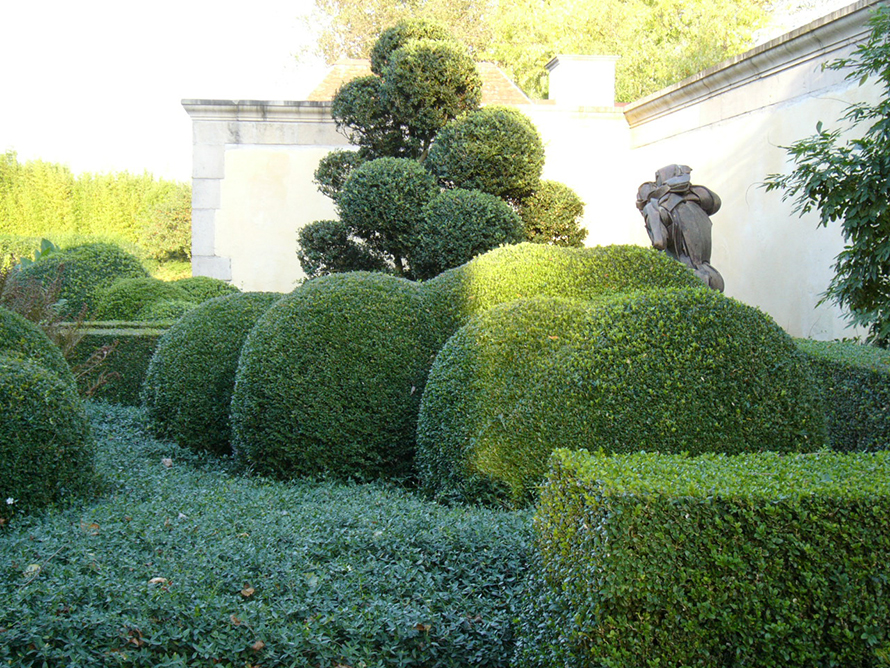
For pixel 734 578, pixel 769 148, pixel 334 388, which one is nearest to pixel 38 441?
pixel 334 388

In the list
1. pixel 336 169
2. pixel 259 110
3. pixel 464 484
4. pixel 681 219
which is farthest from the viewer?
pixel 259 110

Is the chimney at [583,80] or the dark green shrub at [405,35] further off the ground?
the chimney at [583,80]

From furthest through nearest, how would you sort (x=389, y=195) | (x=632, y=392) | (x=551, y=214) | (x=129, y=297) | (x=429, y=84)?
(x=551, y=214), (x=429, y=84), (x=389, y=195), (x=129, y=297), (x=632, y=392)

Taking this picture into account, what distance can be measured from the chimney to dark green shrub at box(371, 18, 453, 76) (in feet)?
13.5

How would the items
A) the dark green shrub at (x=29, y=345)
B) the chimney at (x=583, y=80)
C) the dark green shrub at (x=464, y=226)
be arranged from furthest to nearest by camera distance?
the chimney at (x=583, y=80) < the dark green shrub at (x=464, y=226) < the dark green shrub at (x=29, y=345)

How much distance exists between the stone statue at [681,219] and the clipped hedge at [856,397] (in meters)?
2.23

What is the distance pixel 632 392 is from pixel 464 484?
39.4 inches

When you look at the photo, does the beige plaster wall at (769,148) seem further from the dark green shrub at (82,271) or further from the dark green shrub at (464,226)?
the dark green shrub at (82,271)

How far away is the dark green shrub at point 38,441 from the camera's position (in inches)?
156

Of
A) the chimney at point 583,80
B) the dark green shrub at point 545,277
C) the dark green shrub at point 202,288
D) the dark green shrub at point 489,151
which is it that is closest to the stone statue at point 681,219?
the dark green shrub at point 489,151

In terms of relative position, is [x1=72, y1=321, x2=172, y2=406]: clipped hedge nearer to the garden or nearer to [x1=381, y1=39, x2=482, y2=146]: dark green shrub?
the garden

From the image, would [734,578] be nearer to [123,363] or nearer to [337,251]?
[123,363]

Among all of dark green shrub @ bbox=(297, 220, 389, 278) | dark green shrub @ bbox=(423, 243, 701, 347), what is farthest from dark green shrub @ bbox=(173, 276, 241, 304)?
dark green shrub @ bbox=(423, 243, 701, 347)

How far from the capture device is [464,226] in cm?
893
